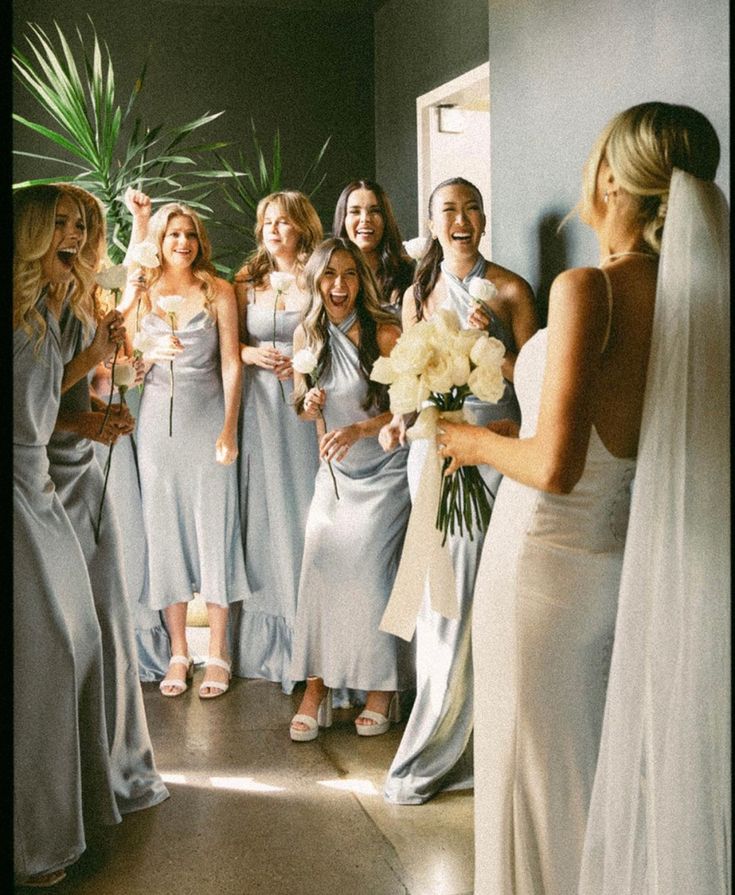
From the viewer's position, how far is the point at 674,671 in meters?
1.78

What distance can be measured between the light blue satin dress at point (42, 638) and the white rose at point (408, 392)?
0.76m

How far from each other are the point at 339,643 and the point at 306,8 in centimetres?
203

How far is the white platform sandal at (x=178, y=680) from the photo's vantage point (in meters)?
3.49

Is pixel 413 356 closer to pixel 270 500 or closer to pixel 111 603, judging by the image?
pixel 111 603

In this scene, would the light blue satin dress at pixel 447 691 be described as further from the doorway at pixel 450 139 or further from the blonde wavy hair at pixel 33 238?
the blonde wavy hair at pixel 33 238

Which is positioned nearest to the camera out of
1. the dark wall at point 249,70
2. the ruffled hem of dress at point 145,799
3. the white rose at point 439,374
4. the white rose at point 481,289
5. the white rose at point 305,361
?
the white rose at point 439,374

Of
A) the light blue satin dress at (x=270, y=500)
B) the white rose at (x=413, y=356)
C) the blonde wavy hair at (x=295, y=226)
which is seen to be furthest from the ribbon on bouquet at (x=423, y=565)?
the blonde wavy hair at (x=295, y=226)

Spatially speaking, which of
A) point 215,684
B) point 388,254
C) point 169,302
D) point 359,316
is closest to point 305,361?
point 359,316

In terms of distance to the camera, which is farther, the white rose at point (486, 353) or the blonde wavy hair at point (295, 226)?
the blonde wavy hair at point (295, 226)

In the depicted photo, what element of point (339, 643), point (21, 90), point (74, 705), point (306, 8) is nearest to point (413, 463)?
point (339, 643)

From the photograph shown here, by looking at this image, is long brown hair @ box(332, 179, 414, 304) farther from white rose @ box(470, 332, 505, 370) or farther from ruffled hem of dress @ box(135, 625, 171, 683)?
ruffled hem of dress @ box(135, 625, 171, 683)

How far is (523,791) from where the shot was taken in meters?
1.90

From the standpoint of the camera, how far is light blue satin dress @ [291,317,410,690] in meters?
3.09

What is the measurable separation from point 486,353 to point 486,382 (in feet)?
0.17
